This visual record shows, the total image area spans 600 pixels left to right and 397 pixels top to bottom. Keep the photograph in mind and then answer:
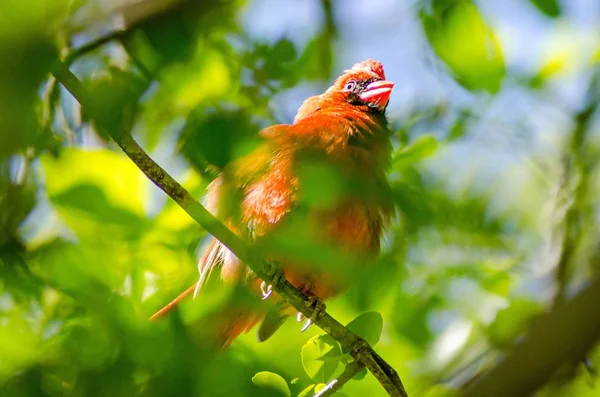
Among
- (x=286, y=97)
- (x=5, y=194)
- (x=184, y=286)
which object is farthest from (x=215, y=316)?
(x=286, y=97)

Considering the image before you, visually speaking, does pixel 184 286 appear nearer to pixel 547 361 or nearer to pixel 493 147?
pixel 547 361

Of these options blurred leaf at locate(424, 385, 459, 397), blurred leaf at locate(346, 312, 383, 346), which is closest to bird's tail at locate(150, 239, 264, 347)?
blurred leaf at locate(346, 312, 383, 346)

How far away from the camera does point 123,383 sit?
5.43 ft

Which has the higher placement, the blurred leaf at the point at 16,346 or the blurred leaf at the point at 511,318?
the blurred leaf at the point at 16,346

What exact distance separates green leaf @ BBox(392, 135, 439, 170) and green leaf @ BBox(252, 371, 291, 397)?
0.84m

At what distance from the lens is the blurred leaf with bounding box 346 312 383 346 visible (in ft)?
8.49

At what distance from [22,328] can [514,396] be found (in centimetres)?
108

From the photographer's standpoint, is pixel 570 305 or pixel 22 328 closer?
pixel 570 305

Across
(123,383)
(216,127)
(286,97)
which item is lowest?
(123,383)

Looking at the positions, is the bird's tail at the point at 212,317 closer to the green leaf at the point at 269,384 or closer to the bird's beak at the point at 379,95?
the green leaf at the point at 269,384

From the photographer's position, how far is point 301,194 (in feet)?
7.15

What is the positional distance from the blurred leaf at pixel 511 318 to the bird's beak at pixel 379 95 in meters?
1.47

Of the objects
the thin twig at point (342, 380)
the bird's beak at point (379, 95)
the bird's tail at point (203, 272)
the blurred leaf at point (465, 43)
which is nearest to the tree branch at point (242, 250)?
the thin twig at point (342, 380)

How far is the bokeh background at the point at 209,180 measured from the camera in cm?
177
